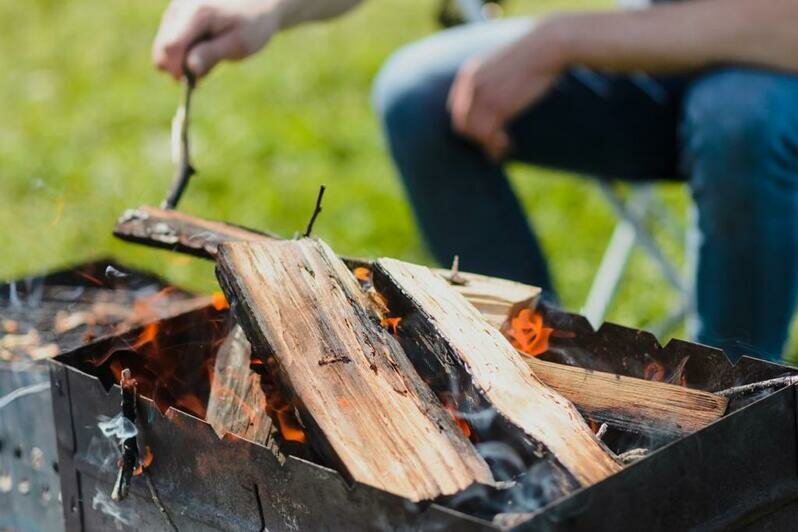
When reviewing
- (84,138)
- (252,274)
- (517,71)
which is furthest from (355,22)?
(252,274)

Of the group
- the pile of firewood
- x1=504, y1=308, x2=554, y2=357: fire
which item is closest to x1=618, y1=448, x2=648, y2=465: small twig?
the pile of firewood

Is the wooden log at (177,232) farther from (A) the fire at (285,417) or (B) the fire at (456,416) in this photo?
(B) the fire at (456,416)

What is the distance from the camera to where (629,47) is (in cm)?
235

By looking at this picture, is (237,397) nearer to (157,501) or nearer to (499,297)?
(157,501)

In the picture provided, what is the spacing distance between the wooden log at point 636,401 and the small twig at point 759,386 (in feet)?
0.07

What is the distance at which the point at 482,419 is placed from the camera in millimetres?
1395

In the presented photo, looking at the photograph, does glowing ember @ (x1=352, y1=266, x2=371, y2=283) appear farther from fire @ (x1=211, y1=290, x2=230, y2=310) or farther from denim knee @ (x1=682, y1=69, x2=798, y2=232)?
denim knee @ (x1=682, y1=69, x2=798, y2=232)

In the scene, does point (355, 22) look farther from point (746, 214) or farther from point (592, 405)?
point (592, 405)

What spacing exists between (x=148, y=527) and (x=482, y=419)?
1.64ft

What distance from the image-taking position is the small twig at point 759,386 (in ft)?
4.86

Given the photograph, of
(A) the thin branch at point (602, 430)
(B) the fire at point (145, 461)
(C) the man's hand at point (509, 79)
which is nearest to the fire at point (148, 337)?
(B) the fire at point (145, 461)

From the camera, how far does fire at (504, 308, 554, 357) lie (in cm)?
171

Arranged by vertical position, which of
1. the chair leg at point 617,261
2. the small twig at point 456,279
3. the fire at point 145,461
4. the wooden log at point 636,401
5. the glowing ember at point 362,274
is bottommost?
the chair leg at point 617,261

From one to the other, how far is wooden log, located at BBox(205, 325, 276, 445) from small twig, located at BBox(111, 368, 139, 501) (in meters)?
0.11
